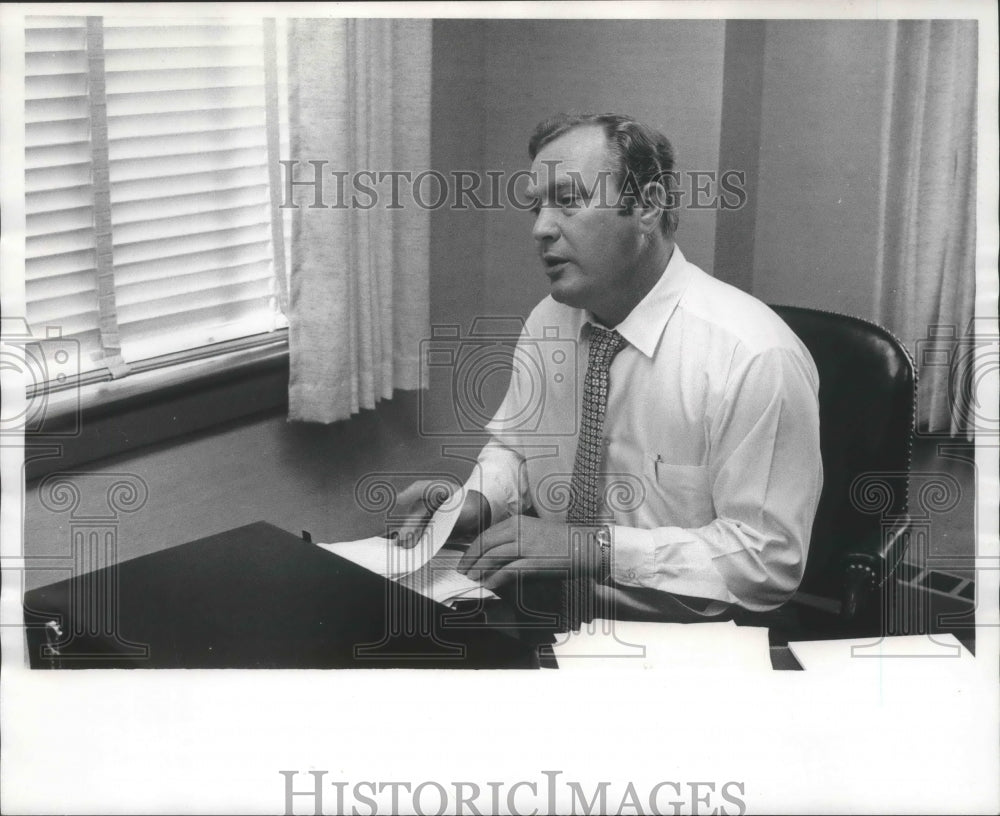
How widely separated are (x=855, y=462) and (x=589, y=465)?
40 cm

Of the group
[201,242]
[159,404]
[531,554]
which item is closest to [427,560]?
[531,554]

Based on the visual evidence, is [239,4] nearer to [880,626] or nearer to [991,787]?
[880,626]

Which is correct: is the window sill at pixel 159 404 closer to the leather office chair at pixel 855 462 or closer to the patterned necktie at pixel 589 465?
the patterned necktie at pixel 589 465

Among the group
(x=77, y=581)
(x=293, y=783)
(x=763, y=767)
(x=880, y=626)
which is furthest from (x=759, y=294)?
(x=77, y=581)

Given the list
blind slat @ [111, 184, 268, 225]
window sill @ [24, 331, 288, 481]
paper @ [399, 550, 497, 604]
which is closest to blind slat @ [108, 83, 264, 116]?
blind slat @ [111, 184, 268, 225]

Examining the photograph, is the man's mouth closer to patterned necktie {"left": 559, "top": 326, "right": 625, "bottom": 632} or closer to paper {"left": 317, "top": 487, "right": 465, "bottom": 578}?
patterned necktie {"left": 559, "top": 326, "right": 625, "bottom": 632}

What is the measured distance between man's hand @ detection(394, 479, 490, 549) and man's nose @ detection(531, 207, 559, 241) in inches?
16.2

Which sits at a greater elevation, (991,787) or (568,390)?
(568,390)

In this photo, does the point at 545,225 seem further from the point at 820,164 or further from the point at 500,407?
the point at 820,164

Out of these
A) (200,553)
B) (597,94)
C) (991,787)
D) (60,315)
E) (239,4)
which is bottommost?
(991,787)

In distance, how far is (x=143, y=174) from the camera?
1.91 metres

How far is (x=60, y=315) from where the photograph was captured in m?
1.92

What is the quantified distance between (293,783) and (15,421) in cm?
71

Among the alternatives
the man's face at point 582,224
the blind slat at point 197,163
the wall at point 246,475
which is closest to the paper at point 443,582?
the wall at point 246,475
